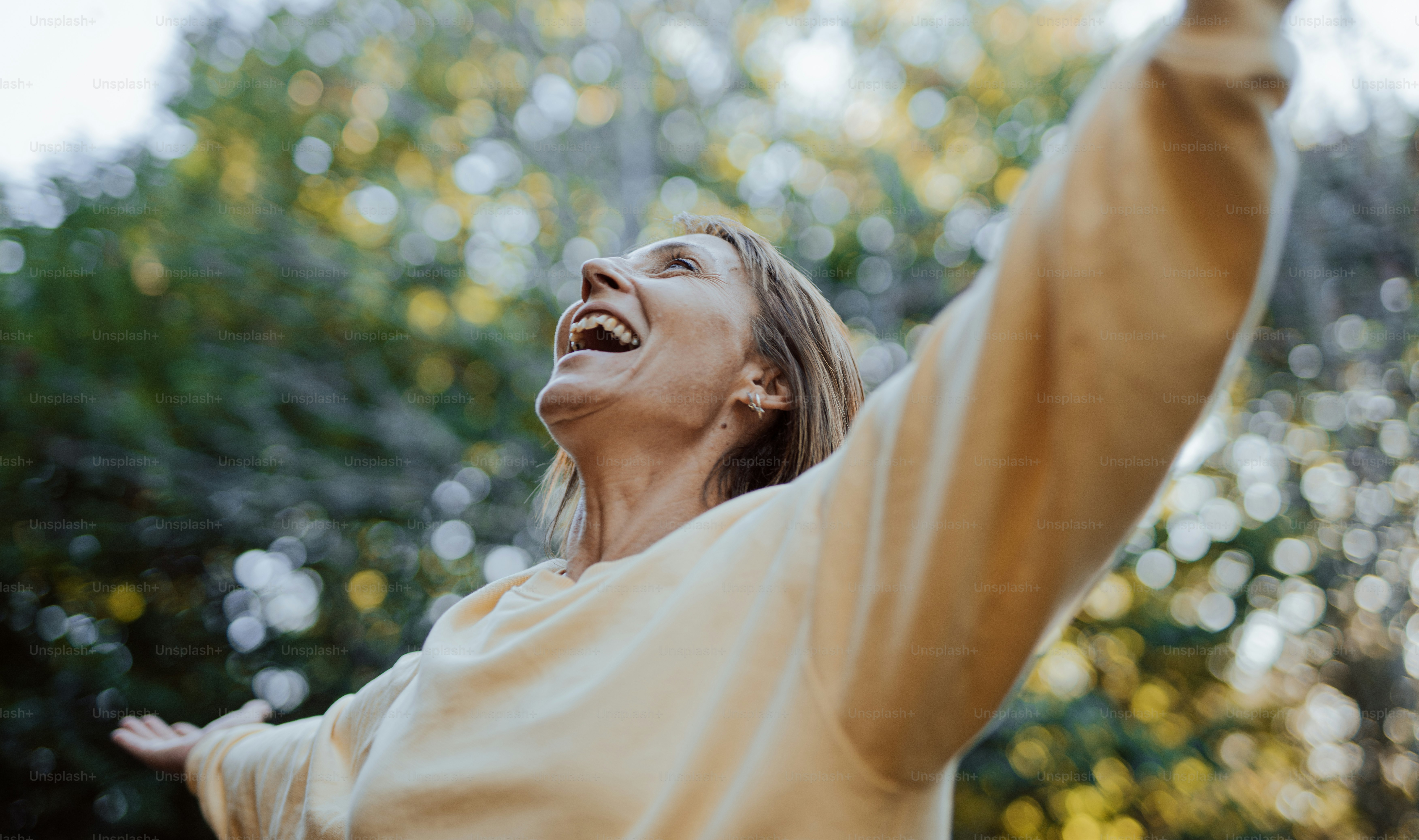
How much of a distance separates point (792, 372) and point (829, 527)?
835mm

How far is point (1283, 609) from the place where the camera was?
8688 mm

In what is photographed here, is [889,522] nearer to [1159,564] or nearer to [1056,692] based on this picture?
[1056,692]

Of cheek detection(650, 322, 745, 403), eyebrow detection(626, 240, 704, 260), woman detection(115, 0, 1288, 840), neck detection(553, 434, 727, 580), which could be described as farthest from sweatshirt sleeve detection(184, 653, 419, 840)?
A: eyebrow detection(626, 240, 704, 260)

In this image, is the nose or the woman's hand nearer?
the nose

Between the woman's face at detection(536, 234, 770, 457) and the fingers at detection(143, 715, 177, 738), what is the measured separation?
4.52 ft

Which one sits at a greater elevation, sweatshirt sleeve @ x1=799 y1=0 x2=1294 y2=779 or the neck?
sweatshirt sleeve @ x1=799 y1=0 x2=1294 y2=779

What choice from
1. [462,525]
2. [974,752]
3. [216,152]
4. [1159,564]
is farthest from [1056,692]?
[216,152]

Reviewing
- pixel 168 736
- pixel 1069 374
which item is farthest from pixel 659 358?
pixel 168 736

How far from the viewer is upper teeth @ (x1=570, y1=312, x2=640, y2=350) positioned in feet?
6.63

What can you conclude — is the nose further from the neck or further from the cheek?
the neck

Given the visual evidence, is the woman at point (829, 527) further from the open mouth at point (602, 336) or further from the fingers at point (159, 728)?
the fingers at point (159, 728)

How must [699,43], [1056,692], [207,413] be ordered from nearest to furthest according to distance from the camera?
[207,413] → [1056,692] → [699,43]

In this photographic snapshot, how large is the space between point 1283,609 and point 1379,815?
1767mm

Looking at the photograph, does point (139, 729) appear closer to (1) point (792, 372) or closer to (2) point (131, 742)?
(2) point (131, 742)
